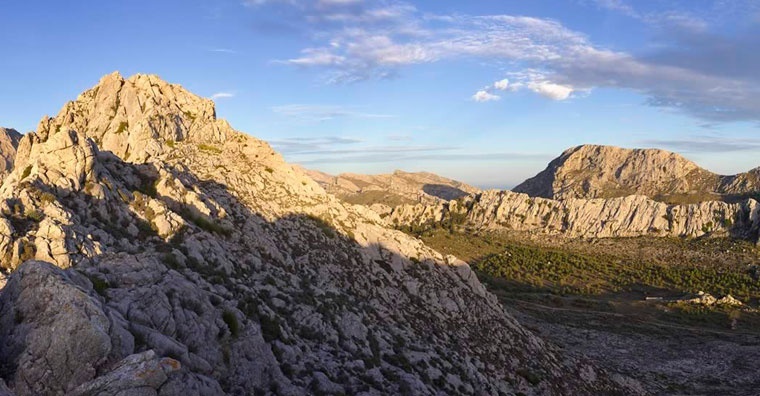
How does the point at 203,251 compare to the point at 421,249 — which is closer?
the point at 203,251

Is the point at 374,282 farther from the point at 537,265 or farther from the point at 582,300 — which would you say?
the point at 537,265

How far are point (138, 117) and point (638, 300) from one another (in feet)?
286

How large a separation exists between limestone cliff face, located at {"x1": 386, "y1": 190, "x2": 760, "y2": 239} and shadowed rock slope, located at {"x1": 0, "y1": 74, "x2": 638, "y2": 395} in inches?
5082

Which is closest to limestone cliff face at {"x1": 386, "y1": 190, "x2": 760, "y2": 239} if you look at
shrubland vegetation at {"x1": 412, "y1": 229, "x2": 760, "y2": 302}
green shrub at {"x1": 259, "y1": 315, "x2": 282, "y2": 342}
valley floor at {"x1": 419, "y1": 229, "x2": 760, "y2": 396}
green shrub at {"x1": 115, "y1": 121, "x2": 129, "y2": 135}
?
valley floor at {"x1": 419, "y1": 229, "x2": 760, "y2": 396}

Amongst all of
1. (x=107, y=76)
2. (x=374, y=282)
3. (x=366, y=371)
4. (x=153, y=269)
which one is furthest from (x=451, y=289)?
(x=107, y=76)

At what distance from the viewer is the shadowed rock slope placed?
11.7 meters

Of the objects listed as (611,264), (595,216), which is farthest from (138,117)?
(595,216)

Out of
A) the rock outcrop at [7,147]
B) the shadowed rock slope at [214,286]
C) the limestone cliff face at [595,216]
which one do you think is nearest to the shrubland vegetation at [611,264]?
the limestone cliff face at [595,216]

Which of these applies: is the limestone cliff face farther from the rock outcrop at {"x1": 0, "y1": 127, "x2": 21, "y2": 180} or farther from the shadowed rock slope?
the shadowed rock slope

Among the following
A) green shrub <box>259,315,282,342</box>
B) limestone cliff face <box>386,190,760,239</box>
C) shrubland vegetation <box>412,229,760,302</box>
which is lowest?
shrubland vegetation <box>412,229,760,302</box>

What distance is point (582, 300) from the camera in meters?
83.5

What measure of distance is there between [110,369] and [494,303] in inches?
1314

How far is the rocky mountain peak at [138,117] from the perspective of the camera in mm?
42688

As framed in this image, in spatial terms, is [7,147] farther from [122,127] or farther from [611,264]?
[611,264]
